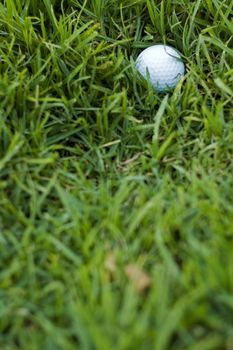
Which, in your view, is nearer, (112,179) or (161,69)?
(112,179)

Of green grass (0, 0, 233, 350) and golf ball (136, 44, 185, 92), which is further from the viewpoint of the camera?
golf ball (136, 44, 185, 92)

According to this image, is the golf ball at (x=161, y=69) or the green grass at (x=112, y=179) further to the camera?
the golf ball at (x=161, y=69)

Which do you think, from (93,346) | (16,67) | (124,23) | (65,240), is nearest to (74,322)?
(93,346)

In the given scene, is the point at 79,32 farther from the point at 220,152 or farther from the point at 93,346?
the point at 93,346

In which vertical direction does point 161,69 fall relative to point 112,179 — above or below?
above
